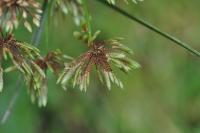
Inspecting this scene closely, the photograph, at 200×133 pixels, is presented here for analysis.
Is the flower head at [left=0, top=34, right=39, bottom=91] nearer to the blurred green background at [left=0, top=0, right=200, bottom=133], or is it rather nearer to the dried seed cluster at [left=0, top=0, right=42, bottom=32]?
the dried seed cluster at [left=0, top=0, right=42, bottom=32]

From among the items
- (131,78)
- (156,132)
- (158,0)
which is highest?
(158,0)

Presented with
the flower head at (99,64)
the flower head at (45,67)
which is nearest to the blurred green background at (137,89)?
the flower head at (45,67)

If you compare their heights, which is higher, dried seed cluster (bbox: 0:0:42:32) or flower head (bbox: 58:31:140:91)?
dried seed cluster (bbox: 0:0:42:32)

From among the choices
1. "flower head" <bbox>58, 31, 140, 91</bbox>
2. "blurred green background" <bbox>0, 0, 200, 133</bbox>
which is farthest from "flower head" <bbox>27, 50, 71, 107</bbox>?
"blurred green background" <bbox>0, 0, 200, 133</bbox>

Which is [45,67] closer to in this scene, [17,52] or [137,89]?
[17,52]

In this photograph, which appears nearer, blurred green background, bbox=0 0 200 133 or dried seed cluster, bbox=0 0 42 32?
dried seed cluster, bbox=0 0 42 32

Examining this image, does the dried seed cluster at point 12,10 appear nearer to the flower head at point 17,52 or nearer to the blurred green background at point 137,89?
the flower head at point 17,52

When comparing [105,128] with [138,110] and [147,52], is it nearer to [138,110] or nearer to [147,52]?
[138,110]

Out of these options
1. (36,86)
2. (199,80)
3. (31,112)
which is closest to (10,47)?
(36,86)
